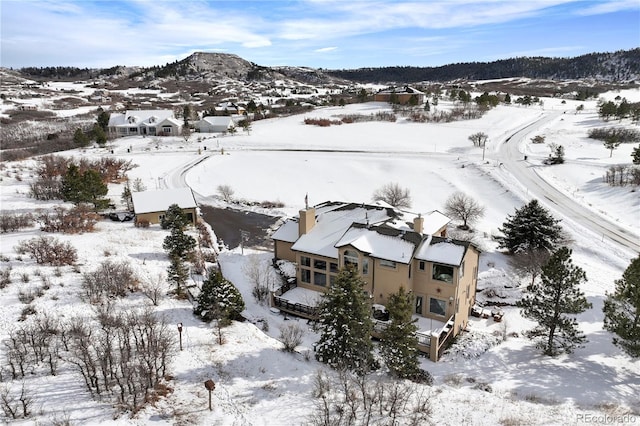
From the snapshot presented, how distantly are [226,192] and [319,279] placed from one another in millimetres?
31641

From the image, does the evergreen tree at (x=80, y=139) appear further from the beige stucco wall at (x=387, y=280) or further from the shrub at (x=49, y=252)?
the beige stucco wall at (x=387, y=280)

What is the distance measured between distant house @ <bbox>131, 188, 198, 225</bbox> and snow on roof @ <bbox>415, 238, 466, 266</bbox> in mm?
26435

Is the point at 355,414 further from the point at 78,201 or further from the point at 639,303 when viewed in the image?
the point at 78,201

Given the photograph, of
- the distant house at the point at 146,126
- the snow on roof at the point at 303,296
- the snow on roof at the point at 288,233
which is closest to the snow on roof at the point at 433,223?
the snow on roof at the point at 303,296

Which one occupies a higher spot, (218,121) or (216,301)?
(218,121)

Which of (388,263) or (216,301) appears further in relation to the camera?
(388,263)

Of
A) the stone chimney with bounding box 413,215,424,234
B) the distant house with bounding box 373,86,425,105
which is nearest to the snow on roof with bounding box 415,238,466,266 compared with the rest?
the stone chimney with bounding box 413,215,424,234

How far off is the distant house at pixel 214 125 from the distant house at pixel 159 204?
6312 cm

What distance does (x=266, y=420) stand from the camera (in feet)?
55.3

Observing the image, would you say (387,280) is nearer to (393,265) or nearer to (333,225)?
(393,265)

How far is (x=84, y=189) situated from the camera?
4497 centimetres

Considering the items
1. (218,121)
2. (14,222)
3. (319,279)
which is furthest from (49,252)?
(218,121)

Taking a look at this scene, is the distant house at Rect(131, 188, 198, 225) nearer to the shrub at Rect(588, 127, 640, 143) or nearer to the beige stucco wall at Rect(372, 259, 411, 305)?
the beige stucco wall at Rect(372, 259, 411, 305)

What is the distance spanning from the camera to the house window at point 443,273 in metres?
27.1
